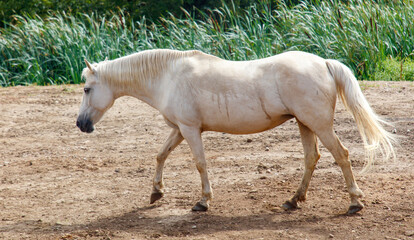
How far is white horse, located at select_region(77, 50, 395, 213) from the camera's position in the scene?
16.2 feet

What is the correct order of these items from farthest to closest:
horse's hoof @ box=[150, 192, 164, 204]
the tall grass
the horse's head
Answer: the tall grass → horse's hoof @ box=[150, 192, 164, 204] → the horse's head

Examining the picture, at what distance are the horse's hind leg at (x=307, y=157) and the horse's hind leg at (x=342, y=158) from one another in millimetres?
364

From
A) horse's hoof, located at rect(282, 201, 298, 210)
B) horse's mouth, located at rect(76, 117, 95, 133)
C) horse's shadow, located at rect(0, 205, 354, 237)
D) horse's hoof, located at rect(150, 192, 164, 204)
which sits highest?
horse's mouth, located at rect(76, 117, 95, 133)

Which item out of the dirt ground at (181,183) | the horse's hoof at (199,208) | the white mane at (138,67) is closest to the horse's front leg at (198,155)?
the horse's hoof at (199,208)

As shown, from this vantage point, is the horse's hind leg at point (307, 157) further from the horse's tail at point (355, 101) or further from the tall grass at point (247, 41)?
the tall grass at point (247, 41)

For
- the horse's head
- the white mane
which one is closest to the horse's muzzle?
the horse's head

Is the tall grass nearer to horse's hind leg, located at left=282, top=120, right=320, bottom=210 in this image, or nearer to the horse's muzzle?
horse's hind leg, located at left=282, top=120, right=320, bottom=210

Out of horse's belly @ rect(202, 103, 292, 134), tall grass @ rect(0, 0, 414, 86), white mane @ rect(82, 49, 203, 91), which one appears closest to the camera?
horse's belly @ rect(202, 103, 292, 134)

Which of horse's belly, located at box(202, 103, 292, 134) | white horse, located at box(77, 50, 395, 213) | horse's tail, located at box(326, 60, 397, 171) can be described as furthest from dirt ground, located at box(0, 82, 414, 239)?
horse's belly, located at box(202, 103, 292, 134)

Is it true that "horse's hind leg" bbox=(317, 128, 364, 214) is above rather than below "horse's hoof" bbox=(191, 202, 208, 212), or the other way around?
above

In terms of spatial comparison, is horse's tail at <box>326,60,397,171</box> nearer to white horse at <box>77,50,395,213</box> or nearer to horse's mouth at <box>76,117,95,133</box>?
white horse at <box>77,50,395,213</box>

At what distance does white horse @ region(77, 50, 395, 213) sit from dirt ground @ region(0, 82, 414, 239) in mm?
288

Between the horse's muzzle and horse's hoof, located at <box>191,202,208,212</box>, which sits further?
the horse's muzzle

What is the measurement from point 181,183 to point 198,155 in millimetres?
1085
